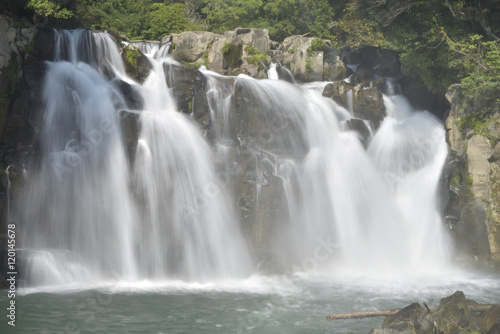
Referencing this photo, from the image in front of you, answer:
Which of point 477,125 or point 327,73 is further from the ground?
point 327,73

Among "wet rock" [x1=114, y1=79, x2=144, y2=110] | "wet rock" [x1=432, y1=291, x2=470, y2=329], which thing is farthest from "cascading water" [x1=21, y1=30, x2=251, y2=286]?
"wet rock" [x1=432, y1=291, x2=470, y2=329]

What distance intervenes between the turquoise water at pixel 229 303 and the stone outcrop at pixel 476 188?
185 centimetres

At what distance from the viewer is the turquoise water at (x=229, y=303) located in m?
11.5

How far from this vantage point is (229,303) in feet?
43.9

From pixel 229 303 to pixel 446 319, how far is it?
19.5 feet

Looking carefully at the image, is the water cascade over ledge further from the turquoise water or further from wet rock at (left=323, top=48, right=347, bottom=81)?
wet rock at (left=323, top=48, right=347, bottom=81)

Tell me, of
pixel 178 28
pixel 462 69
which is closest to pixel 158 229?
pixel 462 69

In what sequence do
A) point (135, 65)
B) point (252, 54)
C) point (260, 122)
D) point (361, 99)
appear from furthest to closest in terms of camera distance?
point (252, 54)
point (361, 99)
point (135, 65)
point (260, 122)

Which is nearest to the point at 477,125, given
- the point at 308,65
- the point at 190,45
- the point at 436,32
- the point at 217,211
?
the point at 436,32

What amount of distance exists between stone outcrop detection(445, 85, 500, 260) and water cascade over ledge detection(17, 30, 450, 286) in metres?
0.95

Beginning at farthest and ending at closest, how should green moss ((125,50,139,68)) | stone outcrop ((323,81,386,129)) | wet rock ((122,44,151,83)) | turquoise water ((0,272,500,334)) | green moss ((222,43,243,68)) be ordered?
green moss ((222,43,243,68)) < stone outcrop ((323,81,386,129)) < green moss ((125,50,139,68)) < wet rock ((122,44,151,83)) < turquoise water ((0,272,500,334))

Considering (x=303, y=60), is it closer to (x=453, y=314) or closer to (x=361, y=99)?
(x=361, y=99)

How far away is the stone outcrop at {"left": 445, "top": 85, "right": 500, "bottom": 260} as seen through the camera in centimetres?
1823

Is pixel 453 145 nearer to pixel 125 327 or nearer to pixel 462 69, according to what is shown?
pixel 462 69
